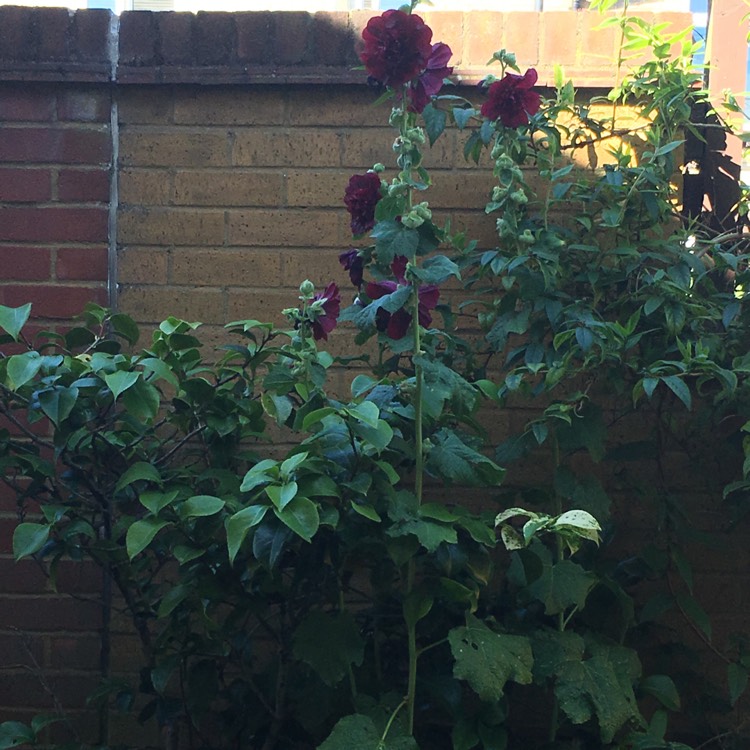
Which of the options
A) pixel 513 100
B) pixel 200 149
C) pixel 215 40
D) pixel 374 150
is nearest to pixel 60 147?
pixel 200 149

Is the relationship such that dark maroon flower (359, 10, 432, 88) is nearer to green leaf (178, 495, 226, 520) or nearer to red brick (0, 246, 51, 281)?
green leaf (178, 495, 226, 520)

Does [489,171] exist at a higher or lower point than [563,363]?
higher

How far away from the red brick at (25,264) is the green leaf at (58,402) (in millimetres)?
801

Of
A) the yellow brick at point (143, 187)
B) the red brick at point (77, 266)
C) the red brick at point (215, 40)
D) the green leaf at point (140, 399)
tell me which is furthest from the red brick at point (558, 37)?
the green leaf at point (140, 399)

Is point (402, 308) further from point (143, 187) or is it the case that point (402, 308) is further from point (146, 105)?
point (146, 105)

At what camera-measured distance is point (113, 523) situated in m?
2.06

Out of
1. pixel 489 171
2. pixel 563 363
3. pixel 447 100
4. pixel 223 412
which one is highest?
pixel 447 100

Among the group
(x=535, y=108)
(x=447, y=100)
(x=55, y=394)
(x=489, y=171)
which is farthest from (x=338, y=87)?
(x=55, y=394)

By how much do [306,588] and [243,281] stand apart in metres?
0.91

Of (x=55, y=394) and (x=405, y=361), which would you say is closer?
(x=55, y=394)

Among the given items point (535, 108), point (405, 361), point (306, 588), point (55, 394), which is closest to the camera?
point (55, 394)

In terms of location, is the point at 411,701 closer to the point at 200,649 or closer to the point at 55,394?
the point at 200,649

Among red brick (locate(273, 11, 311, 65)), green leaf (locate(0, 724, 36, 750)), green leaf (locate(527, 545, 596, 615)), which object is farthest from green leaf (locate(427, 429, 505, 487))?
red brick (locate(273, 11, 311, 65))

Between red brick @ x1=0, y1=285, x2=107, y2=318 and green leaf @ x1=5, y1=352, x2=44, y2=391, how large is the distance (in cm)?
72
